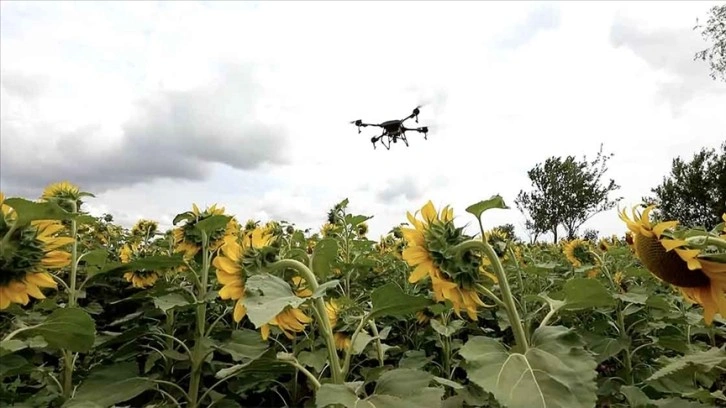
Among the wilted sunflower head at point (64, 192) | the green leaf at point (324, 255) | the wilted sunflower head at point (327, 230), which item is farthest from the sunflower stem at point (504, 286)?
the wilted sunflower head at point (327, 230)

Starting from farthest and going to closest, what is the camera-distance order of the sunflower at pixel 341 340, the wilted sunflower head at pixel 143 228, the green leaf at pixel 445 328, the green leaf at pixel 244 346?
the wilted sunflower head at pixel 143 228 → the green leaf at pixel 445 328 → the sunflower at pixel 341 340 → the green leaf at pixel 244 346

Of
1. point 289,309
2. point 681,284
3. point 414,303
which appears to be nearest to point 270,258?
point 289,309

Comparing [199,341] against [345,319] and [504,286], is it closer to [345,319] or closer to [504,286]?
[345,319]

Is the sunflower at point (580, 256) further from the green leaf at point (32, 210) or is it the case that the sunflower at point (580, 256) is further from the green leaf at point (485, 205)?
the green leaf at point (32, 210)

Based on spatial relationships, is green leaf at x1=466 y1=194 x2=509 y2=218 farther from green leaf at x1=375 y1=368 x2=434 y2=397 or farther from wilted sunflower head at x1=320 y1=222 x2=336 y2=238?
wilted sunflower head at x1=320 y1=222 x2=336 y2=238

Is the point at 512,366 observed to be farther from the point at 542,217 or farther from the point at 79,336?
the point at 542,217

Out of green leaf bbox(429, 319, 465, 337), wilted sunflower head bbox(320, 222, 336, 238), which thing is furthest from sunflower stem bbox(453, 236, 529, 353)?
wilted sunflower head bbox(320, 222, 336, 238)

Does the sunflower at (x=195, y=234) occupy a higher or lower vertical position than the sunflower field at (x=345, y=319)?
higher
